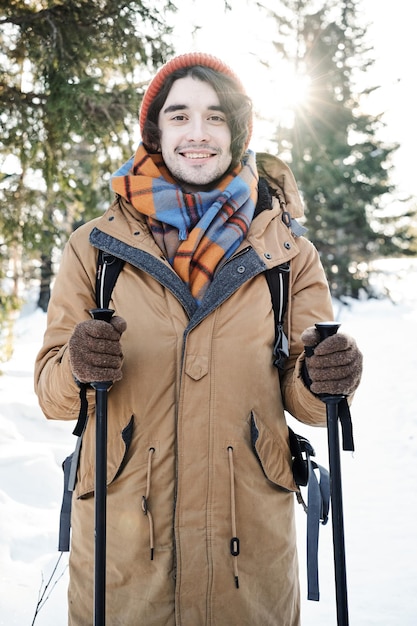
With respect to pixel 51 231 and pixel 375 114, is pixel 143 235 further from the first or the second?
pixel 375 114

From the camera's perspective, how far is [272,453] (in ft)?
6.67

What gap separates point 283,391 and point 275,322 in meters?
0.30

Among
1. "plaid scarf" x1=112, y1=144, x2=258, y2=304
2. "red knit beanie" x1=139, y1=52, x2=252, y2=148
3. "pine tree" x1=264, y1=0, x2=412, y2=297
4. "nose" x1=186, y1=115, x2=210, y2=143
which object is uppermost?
"pine tree" x1=264, y1=0, x2=412, y2=297

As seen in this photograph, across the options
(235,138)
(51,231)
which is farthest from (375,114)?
(235,138)

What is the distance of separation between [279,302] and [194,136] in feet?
2.59

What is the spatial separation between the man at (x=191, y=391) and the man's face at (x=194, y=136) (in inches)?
2.5

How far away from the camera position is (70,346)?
1831mm

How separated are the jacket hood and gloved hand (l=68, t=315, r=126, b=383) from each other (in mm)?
980

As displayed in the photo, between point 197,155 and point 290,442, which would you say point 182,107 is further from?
point 290,442

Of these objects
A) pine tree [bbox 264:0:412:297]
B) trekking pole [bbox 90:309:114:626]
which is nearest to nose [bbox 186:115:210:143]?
trekking pole [bbox 90:309:114:626]

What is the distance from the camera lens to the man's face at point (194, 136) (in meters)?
2.31

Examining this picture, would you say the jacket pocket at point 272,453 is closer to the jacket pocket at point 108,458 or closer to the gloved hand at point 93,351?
the jacket pocket at point 108,458

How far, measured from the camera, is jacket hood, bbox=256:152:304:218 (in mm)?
2350

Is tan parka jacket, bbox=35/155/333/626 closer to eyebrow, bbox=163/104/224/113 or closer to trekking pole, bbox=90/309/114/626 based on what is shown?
trekking pole, bbox=90/309/114/626
